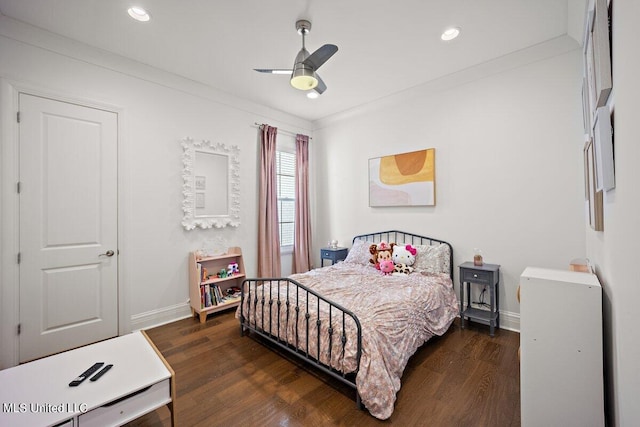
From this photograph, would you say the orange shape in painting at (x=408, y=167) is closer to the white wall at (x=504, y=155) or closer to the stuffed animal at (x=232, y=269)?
the white wall at (x=504, y=155)

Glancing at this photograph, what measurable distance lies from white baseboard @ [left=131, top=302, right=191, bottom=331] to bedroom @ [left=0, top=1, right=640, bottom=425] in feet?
0.04

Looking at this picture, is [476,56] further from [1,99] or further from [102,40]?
[1,99]

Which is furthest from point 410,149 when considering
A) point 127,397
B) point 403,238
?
point 127,397

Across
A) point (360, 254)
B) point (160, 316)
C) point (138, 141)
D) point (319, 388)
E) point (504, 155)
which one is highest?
point (138, 141)

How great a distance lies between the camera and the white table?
1.25 m

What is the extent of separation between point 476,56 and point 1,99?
15.4 feet

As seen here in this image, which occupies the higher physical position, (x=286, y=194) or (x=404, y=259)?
(x=286, y=194)

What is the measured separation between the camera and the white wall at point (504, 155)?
8.90ft

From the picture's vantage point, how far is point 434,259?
10.8ft

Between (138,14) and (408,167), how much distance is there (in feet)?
11.2

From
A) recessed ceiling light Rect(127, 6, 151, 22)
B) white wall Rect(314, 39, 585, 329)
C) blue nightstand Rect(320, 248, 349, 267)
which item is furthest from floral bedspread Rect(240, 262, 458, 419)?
recessed ceiling light Rect(127, 6, 151, 22)

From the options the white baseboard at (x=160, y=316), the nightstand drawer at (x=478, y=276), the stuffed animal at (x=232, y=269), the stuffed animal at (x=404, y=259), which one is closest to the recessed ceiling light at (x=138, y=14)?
the stuffed animal at (x=232, y=269)

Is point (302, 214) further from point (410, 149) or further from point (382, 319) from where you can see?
point (382, 319)

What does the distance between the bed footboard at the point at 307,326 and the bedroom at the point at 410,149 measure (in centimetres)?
134
